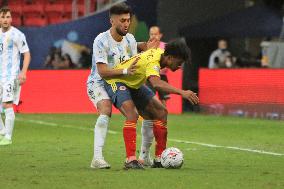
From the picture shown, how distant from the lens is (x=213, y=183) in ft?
33.2

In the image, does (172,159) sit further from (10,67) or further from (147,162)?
(10,67)

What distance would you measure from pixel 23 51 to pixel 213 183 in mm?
6932

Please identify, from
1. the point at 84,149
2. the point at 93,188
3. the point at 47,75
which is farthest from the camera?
the point at 47,75

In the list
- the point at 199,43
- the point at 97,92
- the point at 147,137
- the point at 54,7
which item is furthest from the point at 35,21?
the point at 97,92

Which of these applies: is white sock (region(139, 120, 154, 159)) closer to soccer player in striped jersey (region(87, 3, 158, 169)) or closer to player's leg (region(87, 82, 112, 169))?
soccer player in striped jersey (region(87, 3, 158, 169))

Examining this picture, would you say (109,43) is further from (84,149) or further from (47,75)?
(47,75)

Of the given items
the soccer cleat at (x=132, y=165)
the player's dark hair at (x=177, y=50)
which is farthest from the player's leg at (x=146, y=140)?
the player's dark hair at (x=177, y=50)

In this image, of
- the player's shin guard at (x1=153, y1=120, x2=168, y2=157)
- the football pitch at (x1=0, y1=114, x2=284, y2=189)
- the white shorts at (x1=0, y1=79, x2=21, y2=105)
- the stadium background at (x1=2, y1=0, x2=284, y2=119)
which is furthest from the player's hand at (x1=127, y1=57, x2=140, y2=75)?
the stadium background at (x1=2, y1=0, x2=284, y2=119)

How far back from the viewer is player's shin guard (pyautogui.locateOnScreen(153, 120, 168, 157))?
11.9 m

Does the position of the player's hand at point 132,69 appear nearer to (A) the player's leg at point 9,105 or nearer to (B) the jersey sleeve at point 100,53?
(B) the jersey sleeve at point 100,53

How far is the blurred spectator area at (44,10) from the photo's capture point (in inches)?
1251

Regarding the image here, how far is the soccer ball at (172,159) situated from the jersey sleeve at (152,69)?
928 mm

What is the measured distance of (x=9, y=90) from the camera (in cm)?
1623

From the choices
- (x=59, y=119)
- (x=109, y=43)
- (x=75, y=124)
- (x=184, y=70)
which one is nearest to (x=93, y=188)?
(x=109, y=43)
